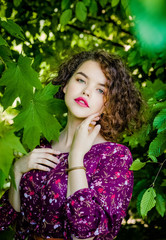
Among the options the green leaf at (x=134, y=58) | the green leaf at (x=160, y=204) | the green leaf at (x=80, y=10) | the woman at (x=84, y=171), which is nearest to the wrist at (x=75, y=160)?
the woman at (x=84, y=171)

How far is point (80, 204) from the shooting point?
1.14m

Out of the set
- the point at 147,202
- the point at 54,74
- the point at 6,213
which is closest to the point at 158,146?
the point at 147,202

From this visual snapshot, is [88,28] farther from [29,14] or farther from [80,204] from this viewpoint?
[80,204]

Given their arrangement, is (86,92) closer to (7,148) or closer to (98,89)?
(98,89)

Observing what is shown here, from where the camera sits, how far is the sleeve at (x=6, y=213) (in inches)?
60.0

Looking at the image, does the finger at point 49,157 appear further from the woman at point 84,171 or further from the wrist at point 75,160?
the wrist at point 75,160

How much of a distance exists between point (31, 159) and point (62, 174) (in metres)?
0.20

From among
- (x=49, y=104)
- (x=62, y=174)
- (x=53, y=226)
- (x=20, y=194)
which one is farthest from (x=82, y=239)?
(x=49, y=104)

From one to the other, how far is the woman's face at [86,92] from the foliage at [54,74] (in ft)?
0.34

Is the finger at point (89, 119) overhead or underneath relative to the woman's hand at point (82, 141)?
overhead

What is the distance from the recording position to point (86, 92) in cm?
139

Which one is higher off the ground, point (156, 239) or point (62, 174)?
point (62, 174)

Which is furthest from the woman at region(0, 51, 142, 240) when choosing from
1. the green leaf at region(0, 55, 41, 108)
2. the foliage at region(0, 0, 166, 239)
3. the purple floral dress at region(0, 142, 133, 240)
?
the green leaf at region(0, 55, 41, 108)

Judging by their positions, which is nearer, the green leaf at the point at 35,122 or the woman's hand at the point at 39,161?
the green leaf at the point at 35,122
